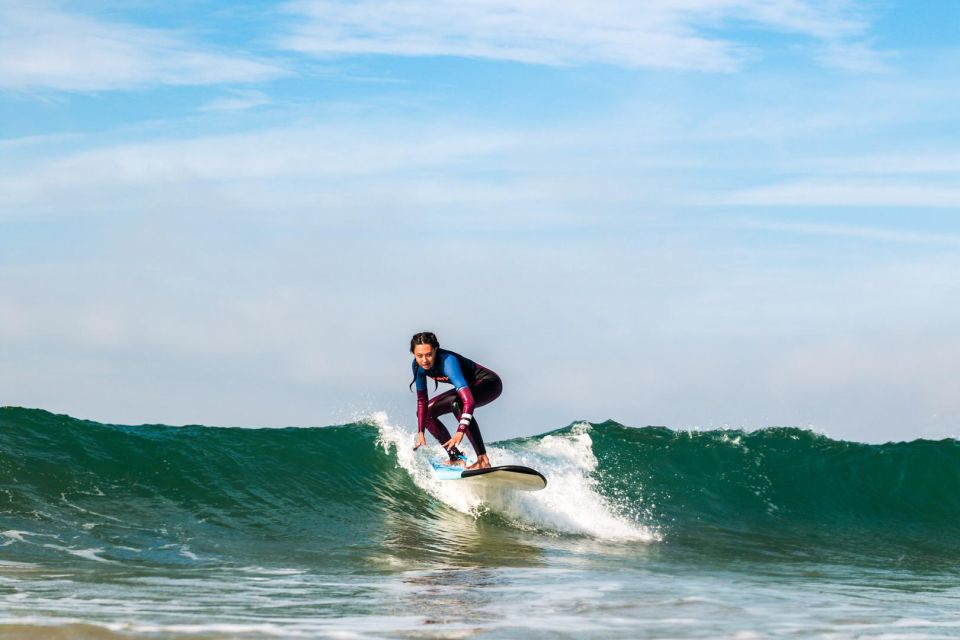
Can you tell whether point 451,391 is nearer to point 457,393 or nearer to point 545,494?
point 457,393

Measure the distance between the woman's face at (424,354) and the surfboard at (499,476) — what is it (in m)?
1.67

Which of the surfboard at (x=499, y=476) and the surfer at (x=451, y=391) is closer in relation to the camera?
the surfer at (x=451, y=391)

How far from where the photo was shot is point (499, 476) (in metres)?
11.8

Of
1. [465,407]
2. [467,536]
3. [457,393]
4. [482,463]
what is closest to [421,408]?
[457,393]

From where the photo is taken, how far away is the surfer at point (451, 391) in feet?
34.6

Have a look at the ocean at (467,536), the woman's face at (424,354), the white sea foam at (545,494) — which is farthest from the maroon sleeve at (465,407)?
the white sea foam at (545,494)

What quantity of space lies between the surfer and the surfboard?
0.43 feet

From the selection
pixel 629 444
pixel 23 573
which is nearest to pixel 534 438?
pixel 629 444

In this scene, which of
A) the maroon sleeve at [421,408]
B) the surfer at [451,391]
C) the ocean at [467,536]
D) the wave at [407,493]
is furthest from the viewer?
the maroon sleeve at [421,408]

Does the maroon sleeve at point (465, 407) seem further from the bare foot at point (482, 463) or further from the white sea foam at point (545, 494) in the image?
the white sea foam at point (545, 494)

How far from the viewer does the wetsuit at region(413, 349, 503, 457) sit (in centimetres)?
1073

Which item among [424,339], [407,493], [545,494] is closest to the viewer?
[424,339]

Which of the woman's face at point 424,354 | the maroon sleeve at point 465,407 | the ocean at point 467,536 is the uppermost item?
the woman's face at point 424,354

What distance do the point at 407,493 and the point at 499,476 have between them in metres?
2.33
